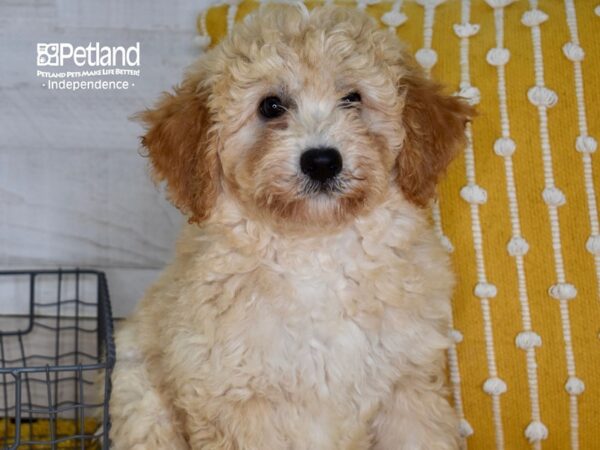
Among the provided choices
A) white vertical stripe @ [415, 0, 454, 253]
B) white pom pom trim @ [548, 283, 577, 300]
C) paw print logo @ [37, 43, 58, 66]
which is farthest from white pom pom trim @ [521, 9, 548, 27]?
paw print logo @ [37, 43, 58, 66]

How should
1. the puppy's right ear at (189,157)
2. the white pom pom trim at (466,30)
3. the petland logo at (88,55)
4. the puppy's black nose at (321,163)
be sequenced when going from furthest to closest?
the petland logo at (88,55)
the white pom pom trim at (466,30)
the puppy's right ear at (189,157)
the puppy's black nose at (321,163)

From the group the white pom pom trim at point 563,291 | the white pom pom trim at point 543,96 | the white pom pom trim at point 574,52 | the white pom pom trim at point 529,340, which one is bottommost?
the white pom pom trim at point 529,340

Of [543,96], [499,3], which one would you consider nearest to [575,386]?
[543,96]

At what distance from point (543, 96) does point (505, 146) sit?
0.47ft

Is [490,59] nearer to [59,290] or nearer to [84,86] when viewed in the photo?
[84,86]

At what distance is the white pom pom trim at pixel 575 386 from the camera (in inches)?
72.6

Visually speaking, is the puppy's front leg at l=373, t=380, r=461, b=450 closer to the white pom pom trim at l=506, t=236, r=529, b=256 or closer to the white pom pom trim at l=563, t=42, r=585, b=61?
the white pom pom trim at l=506, t=236, r=529, b=256

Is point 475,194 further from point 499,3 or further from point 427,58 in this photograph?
point 499,3

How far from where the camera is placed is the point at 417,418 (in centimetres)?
173

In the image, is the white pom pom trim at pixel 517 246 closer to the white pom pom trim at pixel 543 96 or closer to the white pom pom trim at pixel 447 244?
the white pom pom trim at pixel 447 244

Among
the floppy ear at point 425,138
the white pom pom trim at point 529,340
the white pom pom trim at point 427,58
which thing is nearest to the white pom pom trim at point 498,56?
the white pom pom trim at point 427,58

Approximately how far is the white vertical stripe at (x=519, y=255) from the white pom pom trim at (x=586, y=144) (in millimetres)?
143

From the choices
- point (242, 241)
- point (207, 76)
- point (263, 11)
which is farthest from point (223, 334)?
point (263, 11)

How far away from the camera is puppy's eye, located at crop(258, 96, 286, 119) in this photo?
1699 mm
